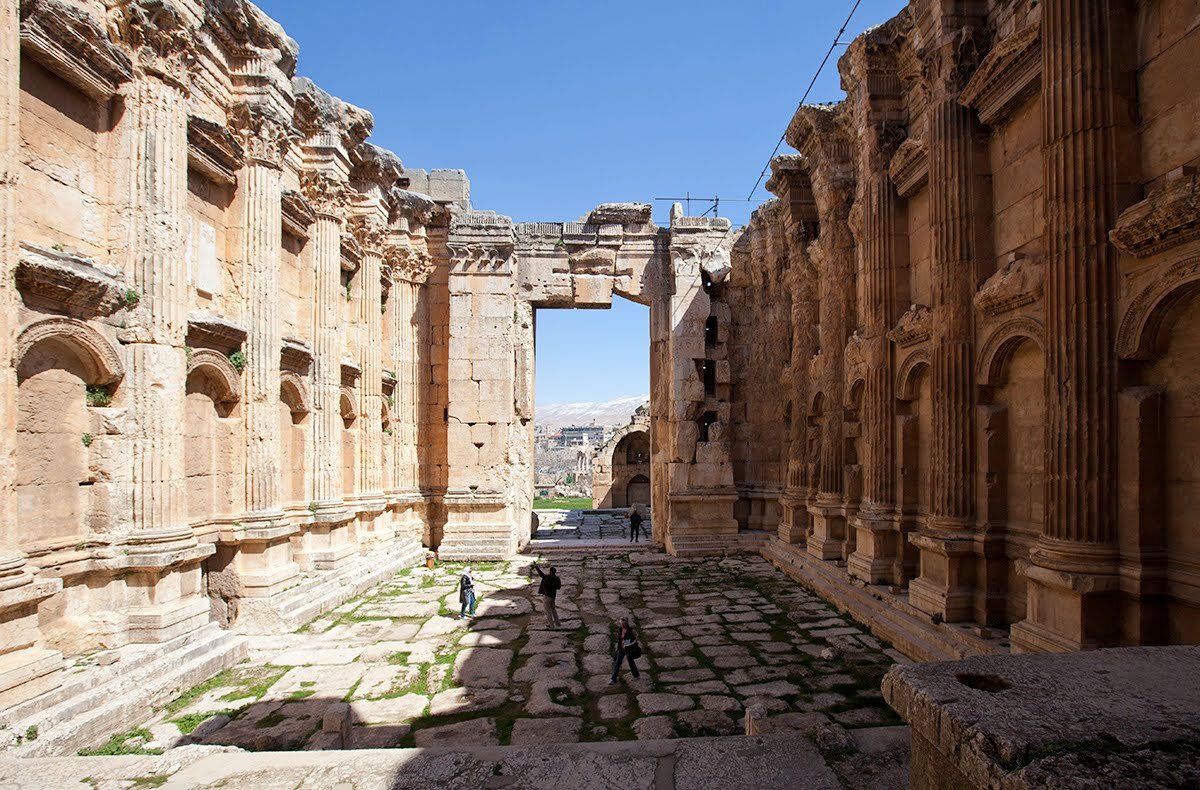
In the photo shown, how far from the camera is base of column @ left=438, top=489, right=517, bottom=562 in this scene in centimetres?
1463

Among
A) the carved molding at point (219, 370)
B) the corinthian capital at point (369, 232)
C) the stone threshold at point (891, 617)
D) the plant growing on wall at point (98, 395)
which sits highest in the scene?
the corinthian capital at point (369, 232)

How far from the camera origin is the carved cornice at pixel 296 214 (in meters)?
10.4

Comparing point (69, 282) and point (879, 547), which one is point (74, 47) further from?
point (879, 547)

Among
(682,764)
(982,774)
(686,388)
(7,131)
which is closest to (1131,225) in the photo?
(982,774)

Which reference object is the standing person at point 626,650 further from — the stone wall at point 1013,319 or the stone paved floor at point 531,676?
the stone wall at point 1013,319

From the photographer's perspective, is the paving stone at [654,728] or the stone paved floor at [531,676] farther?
the stone paved floor at [531,676]

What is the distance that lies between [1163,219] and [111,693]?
29.8 ft

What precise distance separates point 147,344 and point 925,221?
9679 mm

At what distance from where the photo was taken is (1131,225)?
475 cm

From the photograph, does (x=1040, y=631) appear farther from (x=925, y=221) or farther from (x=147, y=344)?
(x=147, y=344)

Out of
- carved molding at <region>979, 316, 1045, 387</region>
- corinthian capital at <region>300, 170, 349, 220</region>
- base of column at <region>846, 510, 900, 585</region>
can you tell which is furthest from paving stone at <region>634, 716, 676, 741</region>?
corinthian capital at <region>300, 170, 349, 220</region>

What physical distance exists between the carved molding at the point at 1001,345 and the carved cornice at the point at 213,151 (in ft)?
31.3

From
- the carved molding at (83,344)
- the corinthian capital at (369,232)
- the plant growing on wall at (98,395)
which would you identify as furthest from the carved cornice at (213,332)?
the corinthian capital at (369,232)

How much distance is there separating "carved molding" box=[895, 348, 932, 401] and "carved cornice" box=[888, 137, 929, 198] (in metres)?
2.36
